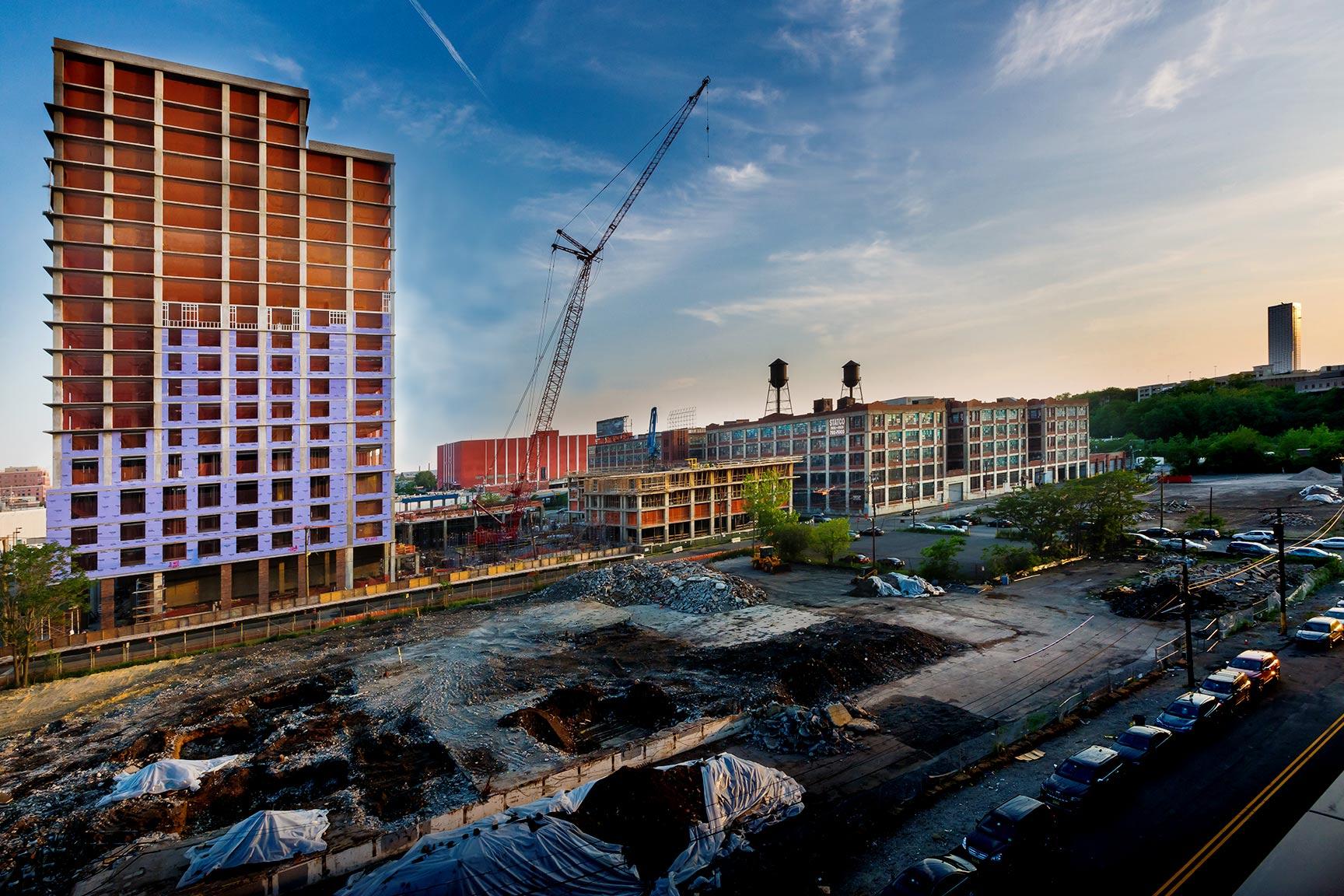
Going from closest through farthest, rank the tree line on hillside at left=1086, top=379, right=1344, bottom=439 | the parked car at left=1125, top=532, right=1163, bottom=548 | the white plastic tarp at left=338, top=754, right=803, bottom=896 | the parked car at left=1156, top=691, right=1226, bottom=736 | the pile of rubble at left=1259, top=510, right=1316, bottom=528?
1. the white plastic tarp at left=338, top=754, right=803, bottom=896
2. the parked car at left=1156, top=691, right=1226, bottom=736
3. the parked car at left=1125, top=532, right=1163, bottom=548
4. the pile of rubble at left=1259, top=510, right=1316, bottom=528
5. the tree line on hillside at left=1086, top=379, right=1344, bottom=439

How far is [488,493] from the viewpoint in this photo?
133 meters

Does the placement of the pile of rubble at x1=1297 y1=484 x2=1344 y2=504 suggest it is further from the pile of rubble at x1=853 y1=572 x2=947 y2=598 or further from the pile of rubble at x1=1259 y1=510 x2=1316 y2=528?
the pile of rubble at x1=853 y1=572 x2=947 y2=598

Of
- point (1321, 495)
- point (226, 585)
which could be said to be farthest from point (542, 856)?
point (1321, 495)

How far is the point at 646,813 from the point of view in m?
17.8

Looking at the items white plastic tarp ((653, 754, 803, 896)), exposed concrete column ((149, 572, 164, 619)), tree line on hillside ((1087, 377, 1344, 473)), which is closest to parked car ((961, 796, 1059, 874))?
white plastic tarp ((653, 754, 803, 896))

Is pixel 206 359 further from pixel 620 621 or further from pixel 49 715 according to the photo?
pixel 620 621

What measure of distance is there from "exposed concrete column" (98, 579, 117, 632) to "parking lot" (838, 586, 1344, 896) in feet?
218

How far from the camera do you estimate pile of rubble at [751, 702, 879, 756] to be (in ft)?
78.5

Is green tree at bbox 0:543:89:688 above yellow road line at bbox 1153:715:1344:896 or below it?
above

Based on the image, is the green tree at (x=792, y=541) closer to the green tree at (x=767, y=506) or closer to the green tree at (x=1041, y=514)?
the green tree at (x=767, y=506)

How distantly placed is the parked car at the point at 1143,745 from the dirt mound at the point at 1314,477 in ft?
353

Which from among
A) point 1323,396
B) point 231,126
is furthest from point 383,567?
point 1323,396

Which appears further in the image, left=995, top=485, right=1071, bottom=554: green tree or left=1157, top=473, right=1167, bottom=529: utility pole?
left=1157, top=473, right=1167, bottom=529: utility pole

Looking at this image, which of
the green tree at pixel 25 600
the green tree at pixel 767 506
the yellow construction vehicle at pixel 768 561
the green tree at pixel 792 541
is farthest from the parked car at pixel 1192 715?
the green tree at pixel 25 600
